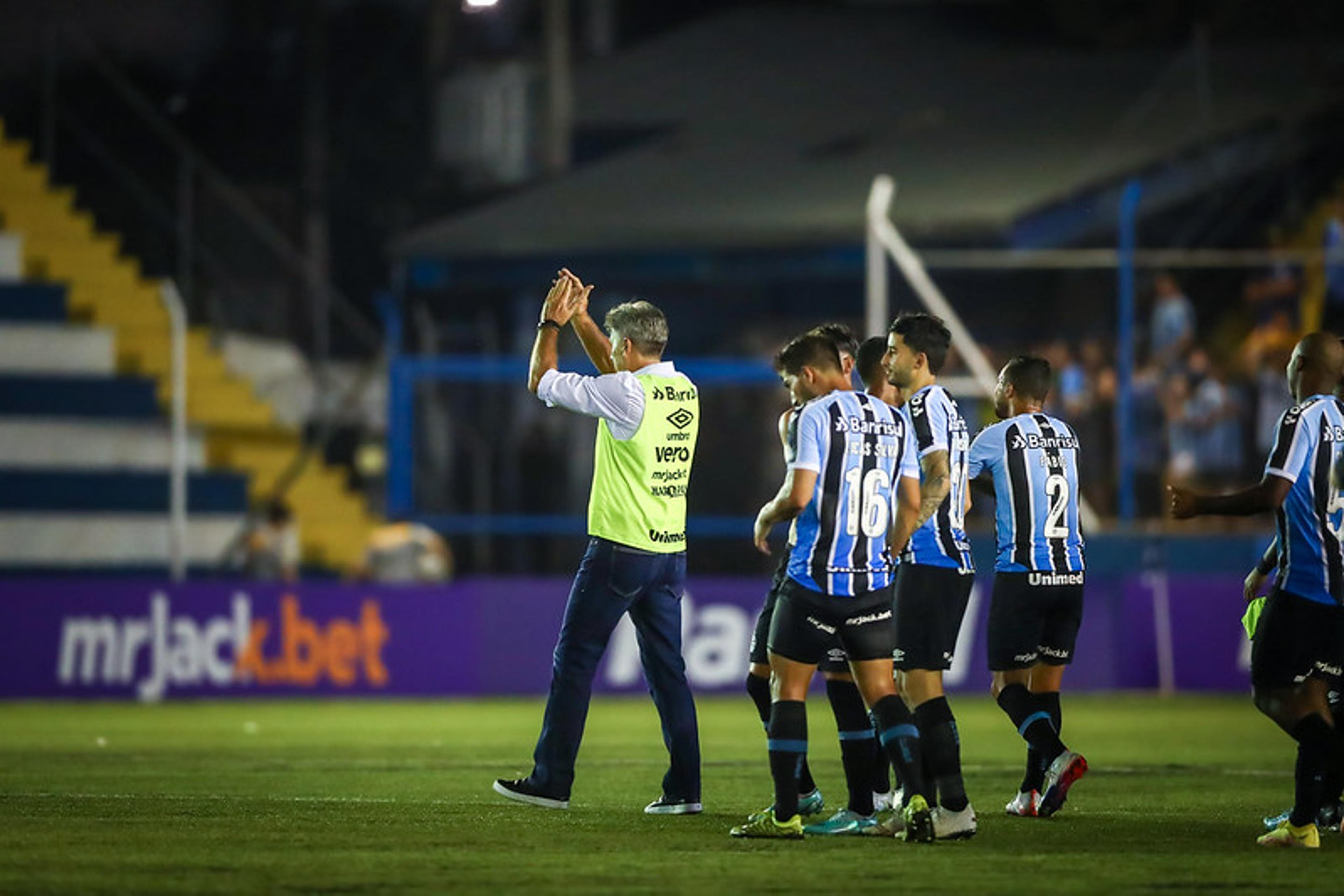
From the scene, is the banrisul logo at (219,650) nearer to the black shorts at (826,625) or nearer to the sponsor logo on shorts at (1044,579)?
the sponsor logo on shorts at (1044,579)

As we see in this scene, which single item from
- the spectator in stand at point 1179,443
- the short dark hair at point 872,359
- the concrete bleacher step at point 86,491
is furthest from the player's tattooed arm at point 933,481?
the concrete bleacher step at point 86,491

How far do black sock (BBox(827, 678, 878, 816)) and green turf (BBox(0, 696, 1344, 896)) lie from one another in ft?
1.78

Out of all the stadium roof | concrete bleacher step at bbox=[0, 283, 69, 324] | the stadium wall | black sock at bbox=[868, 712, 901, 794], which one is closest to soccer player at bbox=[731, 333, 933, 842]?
black sock at bbox=[868, 712, 901, 794]

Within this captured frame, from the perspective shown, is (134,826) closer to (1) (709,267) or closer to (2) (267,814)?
(2) (267,814)

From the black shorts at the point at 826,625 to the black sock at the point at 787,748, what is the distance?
0.21 meters

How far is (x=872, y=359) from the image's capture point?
11.0 metres

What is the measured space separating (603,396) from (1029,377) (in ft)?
7.03

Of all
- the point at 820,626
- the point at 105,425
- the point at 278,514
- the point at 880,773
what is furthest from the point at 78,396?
the point at 820,626

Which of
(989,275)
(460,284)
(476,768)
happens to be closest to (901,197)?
(989,275)

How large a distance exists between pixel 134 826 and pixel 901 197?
1952 centimetres

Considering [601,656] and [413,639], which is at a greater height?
[601,656]

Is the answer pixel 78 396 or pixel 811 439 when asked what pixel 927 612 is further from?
pixel 78 396

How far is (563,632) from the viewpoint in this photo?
11.0m

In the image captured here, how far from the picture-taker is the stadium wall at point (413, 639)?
21859mm
